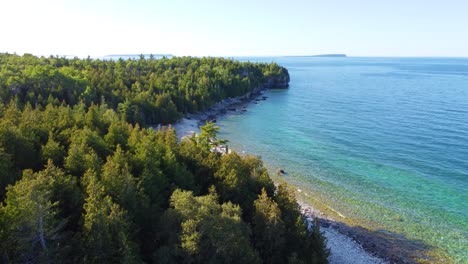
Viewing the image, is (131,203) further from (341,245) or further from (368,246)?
(368,246)

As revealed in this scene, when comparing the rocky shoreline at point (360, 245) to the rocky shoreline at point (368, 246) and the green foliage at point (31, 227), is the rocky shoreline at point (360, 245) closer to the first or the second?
the rocky shoreline at point (368, 246)

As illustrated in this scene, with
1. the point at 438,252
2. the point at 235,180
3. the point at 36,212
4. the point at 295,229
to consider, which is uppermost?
the point at 36,212

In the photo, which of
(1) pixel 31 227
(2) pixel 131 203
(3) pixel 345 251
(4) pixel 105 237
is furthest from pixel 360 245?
(1) pixel 31 227

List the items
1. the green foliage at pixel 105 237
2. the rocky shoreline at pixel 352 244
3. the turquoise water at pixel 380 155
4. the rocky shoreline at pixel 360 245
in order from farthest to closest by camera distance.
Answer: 1. the turquoise water at pixel 380 155
2. the rocky shoreline at pixel 360 245
3. the rocky shoreline at pixel 352 244
4. the green foliage at pixel 105 237

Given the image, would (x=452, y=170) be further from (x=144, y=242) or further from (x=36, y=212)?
(x=36, y=212)

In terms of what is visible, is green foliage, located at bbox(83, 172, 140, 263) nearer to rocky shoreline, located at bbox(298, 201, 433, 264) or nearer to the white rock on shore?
the white rock on shore

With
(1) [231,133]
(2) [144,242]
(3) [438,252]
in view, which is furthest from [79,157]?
(1) [231,133]

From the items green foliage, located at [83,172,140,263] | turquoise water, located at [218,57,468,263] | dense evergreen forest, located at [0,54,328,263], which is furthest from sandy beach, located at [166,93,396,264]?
green foliage, located at [83,172,140,263]

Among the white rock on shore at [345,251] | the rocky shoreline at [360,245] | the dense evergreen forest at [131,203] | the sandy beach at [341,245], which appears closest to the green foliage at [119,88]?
the dense evergreen forest at [131,203]

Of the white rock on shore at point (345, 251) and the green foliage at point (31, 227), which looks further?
the white rock on shore at point (345, 251)
